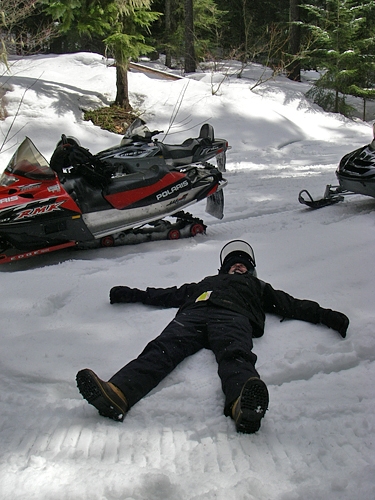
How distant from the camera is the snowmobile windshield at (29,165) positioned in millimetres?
4480

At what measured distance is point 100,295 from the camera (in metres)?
3.59

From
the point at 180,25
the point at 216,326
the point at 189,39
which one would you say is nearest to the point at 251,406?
the point at 216,326

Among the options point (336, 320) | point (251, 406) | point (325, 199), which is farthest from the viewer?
point (325, 199)

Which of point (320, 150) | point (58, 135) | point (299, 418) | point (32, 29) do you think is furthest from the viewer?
point (32, 29)

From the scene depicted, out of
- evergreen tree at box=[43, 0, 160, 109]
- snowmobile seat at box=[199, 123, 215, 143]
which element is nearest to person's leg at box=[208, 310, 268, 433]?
snowmobile seat at box=[199, 123, 215, 143]

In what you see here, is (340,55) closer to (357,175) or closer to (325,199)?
(325,199)

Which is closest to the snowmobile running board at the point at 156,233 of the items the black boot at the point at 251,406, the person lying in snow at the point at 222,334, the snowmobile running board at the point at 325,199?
the snowmobile running board at the point at 325,199

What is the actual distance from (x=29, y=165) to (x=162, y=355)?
275cm

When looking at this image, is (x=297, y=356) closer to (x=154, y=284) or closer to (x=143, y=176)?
(x=154, y=284)

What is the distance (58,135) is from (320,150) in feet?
18.8

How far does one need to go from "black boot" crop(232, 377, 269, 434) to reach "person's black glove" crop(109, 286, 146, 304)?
1.51 metres

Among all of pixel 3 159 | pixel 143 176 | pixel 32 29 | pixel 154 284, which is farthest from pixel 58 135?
pixel 32 29

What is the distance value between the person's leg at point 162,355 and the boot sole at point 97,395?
102mm

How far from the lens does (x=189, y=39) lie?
16422 millimetres
